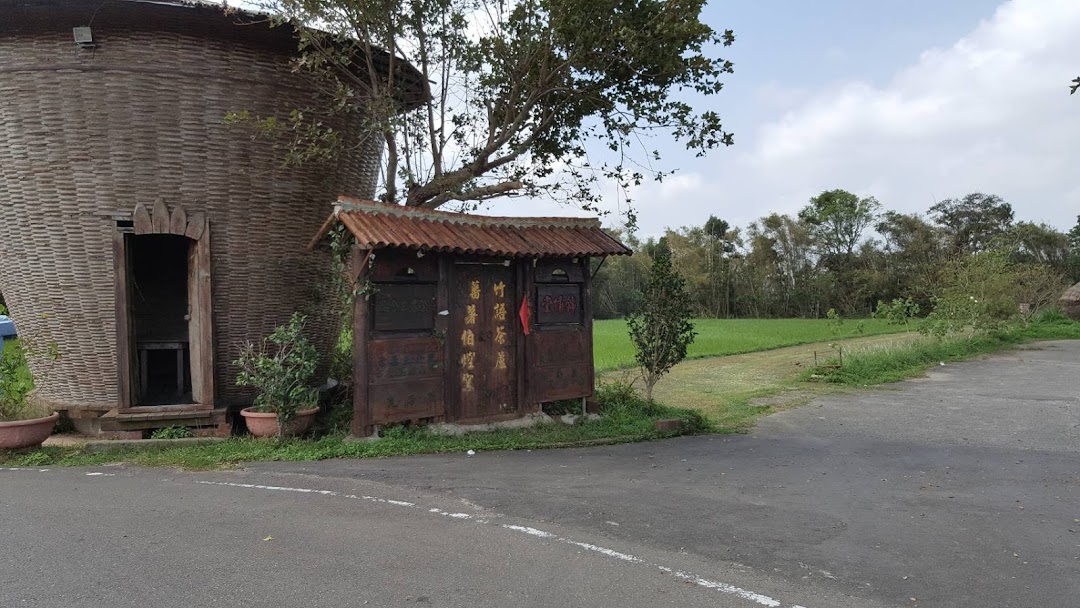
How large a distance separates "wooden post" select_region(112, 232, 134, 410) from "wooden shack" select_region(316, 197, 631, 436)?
2206 millimetres

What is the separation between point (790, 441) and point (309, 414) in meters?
5.36

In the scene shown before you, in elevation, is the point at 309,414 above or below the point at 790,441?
above

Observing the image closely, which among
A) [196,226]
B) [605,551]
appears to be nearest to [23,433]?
[196,226]

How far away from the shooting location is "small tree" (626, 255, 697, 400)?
8953 millimetres

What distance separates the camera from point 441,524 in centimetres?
469

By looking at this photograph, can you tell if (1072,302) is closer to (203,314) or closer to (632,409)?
(632,409)

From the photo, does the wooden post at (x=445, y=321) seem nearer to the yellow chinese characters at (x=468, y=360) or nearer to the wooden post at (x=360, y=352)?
the yellow chinese characters at (x=468, y=360)

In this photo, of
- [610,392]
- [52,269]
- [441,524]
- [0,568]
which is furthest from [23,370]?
[610,392]

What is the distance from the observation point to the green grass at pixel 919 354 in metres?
13.7

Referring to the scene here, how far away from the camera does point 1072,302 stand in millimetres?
26297

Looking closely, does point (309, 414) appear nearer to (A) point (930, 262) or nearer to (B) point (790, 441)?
(B) point (790, 441)

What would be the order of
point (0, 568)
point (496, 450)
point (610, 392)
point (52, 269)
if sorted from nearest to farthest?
point (0, 568) → point (496, 450) → point (52, 269) → point (610, 392)

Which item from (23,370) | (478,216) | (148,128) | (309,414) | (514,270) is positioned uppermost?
(148,128)

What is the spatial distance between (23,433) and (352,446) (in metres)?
3.13
